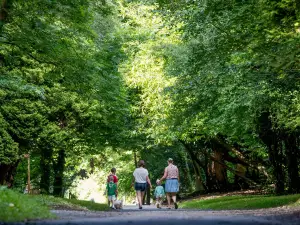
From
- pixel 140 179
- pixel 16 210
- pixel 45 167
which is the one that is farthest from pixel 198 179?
pixel 16 210

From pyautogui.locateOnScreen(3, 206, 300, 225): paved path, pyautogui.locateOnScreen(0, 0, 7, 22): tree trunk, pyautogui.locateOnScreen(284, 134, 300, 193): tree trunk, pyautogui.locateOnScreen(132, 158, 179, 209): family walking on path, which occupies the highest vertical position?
pyautogui.locateOnScreen(0, 0, 7, 22): tree trunk

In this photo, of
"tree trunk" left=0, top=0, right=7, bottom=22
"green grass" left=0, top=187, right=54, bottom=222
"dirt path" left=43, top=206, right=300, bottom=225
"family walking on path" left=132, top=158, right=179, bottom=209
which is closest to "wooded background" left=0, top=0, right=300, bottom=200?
"tree trunk" left=0, top=0, right=7, bottom=22

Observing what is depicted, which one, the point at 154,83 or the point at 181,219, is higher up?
the point at 154,83

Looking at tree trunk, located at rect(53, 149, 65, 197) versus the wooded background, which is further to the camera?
tree trunk, located at rect(53, 149, 65, 197)

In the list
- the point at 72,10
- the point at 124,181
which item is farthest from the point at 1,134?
the point at 124,181

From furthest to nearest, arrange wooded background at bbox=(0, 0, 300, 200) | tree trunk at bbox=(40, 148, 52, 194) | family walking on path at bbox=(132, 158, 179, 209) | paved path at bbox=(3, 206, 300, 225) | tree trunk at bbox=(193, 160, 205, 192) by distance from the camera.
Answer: tree trunk at bbox=(193, 160, 205, 192) < tree trunk at bbox=(40, 148, 52, 194) < family walking on path at bbox=(132, 158, 179, 209) < wooded background at bbox=(0, 0, 300, 200) < paved path at bbox=(3, 206, 300, 225)

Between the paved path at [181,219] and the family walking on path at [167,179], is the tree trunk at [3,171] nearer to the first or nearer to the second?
the family walking on path at [167,179]

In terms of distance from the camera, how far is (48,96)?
88.3 feet

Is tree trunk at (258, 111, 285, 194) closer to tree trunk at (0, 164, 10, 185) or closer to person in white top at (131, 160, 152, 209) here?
person in white top at (131, 160, 152, 209)

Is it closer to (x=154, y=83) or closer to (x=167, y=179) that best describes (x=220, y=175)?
(x=154, y=83)

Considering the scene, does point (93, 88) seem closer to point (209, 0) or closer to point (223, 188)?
point (209, 0)

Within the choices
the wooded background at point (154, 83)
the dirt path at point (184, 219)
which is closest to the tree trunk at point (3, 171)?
the wooded background at point (154, 83)

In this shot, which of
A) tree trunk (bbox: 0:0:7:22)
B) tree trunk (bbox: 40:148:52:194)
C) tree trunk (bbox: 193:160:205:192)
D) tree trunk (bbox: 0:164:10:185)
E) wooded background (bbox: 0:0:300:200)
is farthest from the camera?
tree trunk (bbox: 193:160:205:192)

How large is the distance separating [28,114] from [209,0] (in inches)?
449
